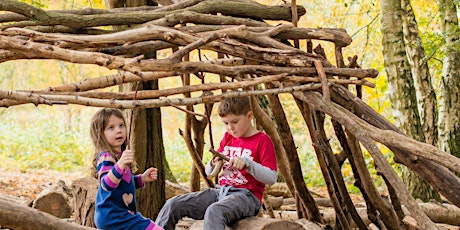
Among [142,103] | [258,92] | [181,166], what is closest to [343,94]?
[258,92]

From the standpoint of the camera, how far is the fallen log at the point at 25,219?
2.75 metres

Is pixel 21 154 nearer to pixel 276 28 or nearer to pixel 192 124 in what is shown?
pixel 192 124

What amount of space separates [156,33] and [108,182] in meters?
0.88

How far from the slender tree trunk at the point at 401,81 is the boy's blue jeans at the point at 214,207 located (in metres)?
3.68

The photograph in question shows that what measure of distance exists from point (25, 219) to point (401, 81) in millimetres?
5569

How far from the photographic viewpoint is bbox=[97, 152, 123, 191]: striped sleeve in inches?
147

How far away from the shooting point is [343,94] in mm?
4551

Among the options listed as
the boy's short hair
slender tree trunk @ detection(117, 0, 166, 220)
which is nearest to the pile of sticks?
the boy's short hair

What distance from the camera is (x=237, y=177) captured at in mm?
4387

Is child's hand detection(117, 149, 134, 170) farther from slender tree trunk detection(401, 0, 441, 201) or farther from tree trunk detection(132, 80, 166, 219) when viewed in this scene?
slender tree trunk detection(401, 0, 441, 201)

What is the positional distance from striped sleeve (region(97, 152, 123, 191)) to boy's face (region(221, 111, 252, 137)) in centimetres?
82

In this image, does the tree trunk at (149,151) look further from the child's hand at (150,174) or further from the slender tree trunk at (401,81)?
the slender tree trunk at (401,81)

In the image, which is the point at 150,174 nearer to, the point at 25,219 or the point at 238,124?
the point at 238,124

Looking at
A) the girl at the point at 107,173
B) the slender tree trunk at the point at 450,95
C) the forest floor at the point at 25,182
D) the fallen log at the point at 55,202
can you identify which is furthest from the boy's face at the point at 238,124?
the forest floor at the point at 25,182
